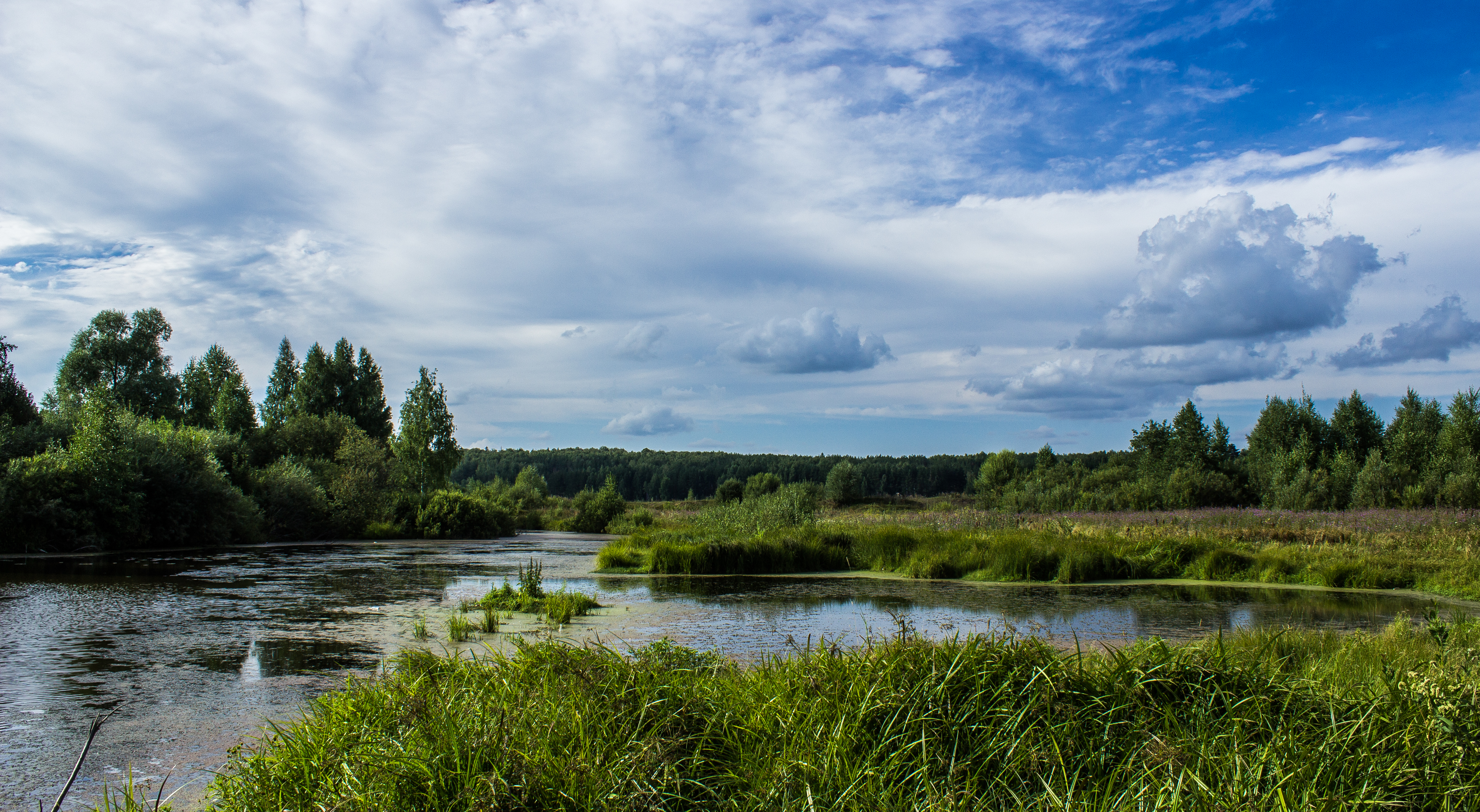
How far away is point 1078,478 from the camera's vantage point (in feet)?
138

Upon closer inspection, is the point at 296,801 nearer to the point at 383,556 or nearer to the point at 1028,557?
the point at 1028,557

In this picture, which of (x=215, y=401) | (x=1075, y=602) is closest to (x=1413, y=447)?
(x=1075, y=602)

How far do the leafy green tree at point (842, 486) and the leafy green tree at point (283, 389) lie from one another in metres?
35.2

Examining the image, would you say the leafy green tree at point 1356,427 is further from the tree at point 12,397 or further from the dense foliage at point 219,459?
the tree at point 12,397

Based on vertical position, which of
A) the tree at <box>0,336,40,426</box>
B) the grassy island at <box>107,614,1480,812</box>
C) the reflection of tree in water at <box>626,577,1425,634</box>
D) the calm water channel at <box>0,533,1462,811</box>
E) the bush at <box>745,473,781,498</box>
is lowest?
the reflection of tree in water at <box>626,577,1425,634</box>

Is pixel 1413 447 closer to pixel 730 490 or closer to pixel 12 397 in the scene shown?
pixel 730 490

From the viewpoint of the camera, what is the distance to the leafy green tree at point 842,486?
165 ft

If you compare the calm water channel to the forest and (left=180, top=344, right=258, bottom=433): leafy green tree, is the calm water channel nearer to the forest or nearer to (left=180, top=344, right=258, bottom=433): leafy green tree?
the forest

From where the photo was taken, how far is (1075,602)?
11812 mm

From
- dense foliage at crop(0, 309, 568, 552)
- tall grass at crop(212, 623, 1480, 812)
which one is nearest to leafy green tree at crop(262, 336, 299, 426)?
dense foliage at crop(0, 309, 568, 552)

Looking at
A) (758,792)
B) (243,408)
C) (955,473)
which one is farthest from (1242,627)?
(955,473)

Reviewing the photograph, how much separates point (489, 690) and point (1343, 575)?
1523cm

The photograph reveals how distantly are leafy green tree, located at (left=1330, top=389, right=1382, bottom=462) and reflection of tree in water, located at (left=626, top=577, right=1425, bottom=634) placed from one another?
120 feet

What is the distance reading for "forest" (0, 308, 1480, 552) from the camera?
21562 millimetres
